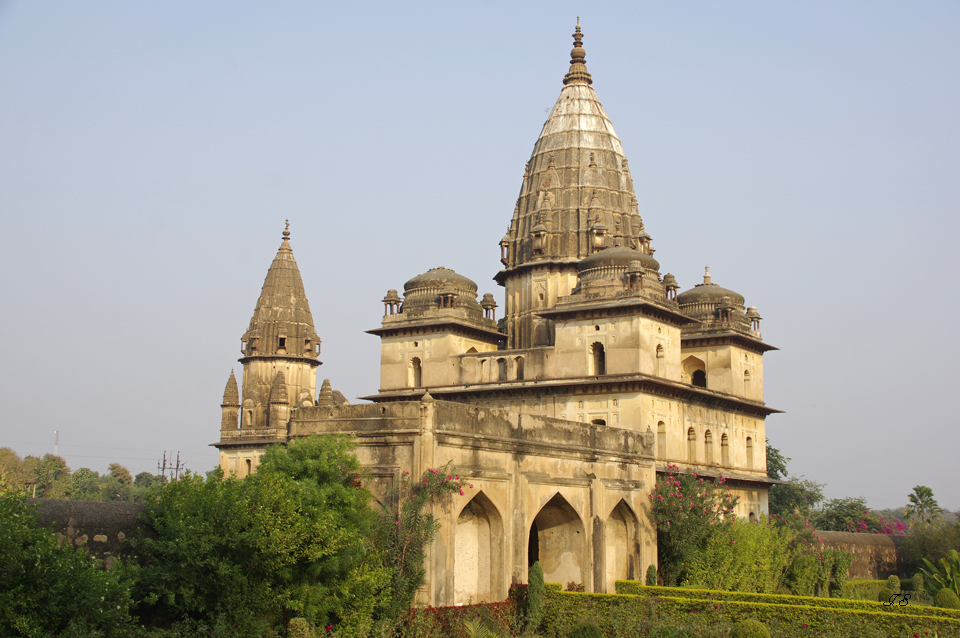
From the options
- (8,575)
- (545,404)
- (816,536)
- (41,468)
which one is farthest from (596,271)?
(41,468)

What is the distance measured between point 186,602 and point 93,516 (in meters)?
2.18

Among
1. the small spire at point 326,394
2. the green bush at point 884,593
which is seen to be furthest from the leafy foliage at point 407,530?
the small spire at point 326,394

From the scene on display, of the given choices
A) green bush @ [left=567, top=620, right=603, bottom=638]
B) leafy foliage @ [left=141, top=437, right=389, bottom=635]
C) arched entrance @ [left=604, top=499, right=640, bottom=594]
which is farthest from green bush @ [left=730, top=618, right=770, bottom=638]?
leafy foliage @ [left=141, top=437, right=389, bottom=635]

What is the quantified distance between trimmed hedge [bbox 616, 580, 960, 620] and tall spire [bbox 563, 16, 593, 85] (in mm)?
25768

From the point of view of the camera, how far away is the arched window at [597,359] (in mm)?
37781

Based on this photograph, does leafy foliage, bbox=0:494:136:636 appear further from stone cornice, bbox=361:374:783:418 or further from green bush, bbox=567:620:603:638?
stone cornice, bbox=361:374:783:418

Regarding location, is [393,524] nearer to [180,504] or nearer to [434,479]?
[434,479]

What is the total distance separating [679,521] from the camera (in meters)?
30.1

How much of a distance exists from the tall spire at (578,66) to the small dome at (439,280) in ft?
34.6

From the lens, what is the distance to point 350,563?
753 inches

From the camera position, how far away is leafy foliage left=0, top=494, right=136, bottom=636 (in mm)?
14812

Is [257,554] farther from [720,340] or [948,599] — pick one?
[720,340]

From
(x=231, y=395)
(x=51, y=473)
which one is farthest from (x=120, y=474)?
(x=231, y=395)

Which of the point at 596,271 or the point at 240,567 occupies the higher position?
the point at 596,271
